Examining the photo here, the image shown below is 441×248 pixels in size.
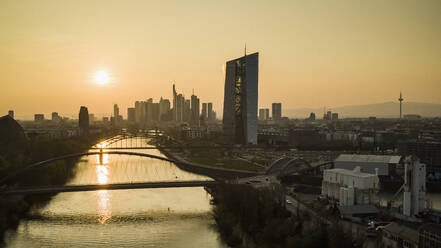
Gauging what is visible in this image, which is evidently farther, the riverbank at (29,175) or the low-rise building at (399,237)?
the riverbank at (29,175)

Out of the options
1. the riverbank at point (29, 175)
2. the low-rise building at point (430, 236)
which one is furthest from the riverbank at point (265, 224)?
the riverbank at point (29, 175)

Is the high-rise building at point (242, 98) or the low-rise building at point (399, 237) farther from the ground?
the high-rise building at point (242, 98)

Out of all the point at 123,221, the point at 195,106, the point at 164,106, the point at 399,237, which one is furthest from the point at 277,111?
the point at 399,237

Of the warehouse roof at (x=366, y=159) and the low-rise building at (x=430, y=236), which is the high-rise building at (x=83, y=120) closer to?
the warehouse roof at (x=366, y=159)

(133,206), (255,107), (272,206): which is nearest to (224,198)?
(272,206)

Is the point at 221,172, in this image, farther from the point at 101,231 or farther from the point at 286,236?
the point at 286,236

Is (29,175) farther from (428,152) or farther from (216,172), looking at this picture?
(428,152)
